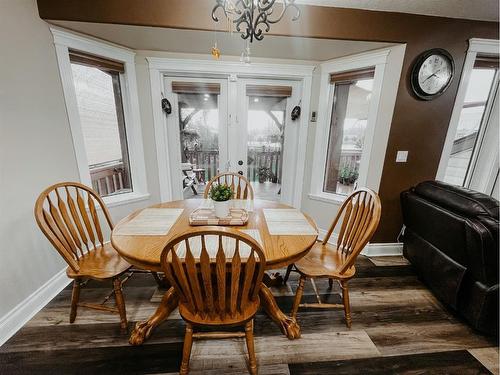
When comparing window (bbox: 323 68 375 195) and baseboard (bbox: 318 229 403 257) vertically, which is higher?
window (bbox: 323 68 375 195)

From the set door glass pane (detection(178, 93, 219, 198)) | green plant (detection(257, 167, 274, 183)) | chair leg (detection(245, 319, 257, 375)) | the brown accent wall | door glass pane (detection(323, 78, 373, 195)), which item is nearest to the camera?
chair leg (detection(245, 319, 257, 375))

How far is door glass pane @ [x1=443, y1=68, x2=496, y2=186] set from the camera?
7.29ft

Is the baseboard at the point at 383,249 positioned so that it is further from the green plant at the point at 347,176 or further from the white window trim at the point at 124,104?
the white window trim at the point at 124,104

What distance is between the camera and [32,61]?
1592 millimetres

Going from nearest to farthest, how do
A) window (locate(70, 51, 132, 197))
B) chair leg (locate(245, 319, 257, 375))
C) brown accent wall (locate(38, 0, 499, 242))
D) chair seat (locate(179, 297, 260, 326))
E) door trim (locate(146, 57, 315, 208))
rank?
chair seat (locate(179, 297, 260, 326)), chair leg (locate(245, 319, 257, 375)), brown accent wall (locate(38, 0, 499, 242)), window (locate(70, 51, 132, 197)), door trim (locate(146, 57, 315, 208))

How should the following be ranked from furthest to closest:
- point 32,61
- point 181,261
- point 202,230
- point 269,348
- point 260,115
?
point 260,115 < point 32,61 < point 269,348 < point 181,261 < point 202,230

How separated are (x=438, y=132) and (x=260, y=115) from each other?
1892 millimetres

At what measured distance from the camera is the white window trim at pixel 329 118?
6.97ft

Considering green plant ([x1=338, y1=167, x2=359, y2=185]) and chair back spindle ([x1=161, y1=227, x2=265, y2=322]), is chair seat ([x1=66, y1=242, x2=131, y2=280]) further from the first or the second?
green plant ([x1=338, y1=167, x2=359, y2=185])

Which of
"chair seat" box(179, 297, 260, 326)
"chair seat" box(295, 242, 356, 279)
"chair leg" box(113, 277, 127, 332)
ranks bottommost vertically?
"chair leg" box(113, 277, 127, 332)

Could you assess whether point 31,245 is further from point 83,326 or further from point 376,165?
point 376,165

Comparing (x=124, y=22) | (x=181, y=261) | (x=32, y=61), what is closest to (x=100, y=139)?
(x=32, y=61)

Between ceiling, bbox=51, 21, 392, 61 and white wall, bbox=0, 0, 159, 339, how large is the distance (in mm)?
301

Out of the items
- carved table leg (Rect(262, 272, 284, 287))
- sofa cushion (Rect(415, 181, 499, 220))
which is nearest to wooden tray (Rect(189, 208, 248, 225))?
carved table leg (Rect(262, 272, 284, 287))
